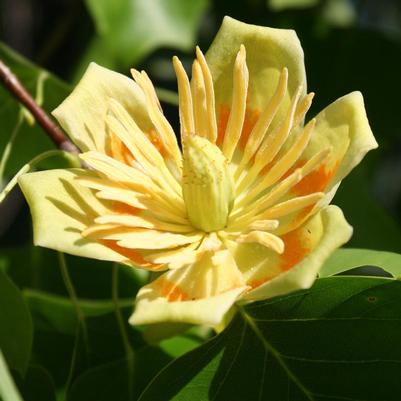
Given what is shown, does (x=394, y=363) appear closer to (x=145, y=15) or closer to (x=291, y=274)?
(x=291, y=274)

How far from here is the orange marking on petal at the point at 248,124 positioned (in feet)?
5.48

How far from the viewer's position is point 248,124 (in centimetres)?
169

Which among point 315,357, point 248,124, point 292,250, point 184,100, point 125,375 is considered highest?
point 184,100

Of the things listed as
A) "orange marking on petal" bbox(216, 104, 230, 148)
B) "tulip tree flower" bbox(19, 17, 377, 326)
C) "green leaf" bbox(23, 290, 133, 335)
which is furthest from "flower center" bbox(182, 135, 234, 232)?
"green leaf" bbox(23, 290, 133, 335)

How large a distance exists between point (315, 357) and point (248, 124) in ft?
1.58

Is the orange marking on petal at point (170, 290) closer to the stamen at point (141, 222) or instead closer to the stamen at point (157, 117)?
the stamen at point (141, 222)

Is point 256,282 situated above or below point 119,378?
above

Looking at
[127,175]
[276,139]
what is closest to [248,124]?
[276,139]

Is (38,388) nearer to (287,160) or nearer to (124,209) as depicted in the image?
(124,209)

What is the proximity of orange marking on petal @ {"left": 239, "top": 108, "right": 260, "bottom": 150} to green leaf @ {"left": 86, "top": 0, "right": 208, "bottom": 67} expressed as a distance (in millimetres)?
896

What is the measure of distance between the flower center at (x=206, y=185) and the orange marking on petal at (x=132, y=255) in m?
0.16

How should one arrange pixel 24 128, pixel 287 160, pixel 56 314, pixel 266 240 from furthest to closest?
pixel 24 128, pixel 56 314, pixel 287 160, pixel 266 240

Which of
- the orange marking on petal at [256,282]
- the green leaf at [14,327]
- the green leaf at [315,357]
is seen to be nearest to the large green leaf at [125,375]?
the green leaf at [14,327]

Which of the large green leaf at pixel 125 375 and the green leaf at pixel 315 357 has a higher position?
the green leaf at pixel 315 357
